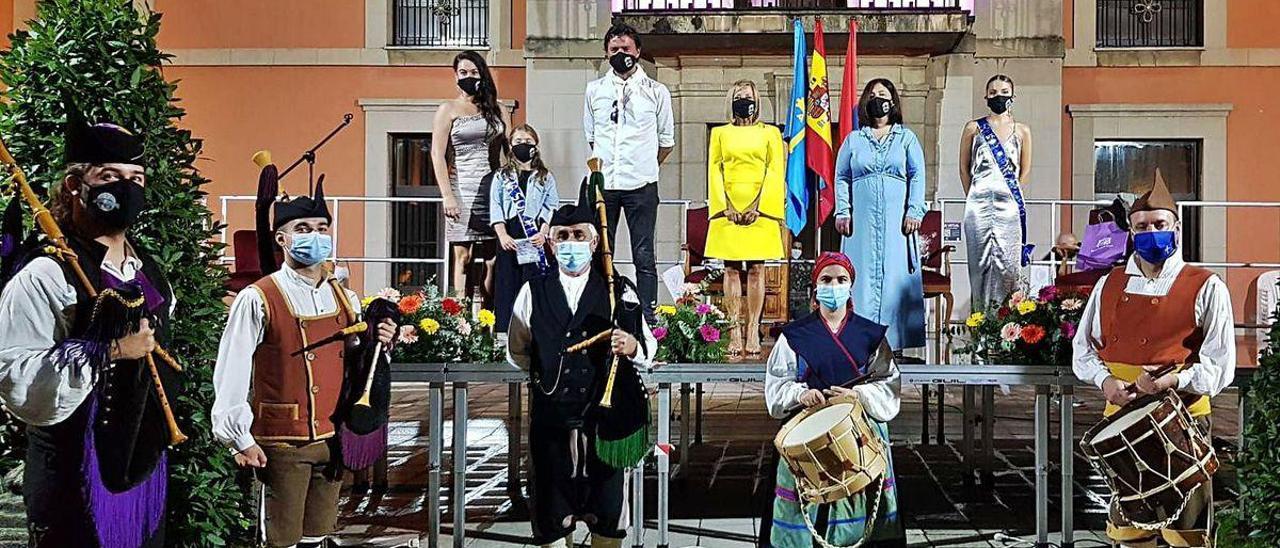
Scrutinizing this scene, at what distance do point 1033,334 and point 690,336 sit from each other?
1903 millimetres

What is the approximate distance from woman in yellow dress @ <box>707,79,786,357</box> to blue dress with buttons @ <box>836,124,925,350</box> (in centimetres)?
85

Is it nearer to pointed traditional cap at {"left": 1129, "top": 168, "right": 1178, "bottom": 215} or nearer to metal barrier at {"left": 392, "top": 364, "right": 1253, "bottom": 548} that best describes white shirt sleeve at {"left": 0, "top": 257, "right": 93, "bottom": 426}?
metal barrier at {"left": 392, "top": 364, "right": 1253, "bottom": 548}

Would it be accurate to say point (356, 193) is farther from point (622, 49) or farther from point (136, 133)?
point (136, 133)

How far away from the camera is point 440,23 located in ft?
54.0

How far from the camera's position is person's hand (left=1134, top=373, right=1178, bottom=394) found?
5527 millimetres

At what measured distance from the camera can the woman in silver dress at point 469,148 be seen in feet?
25.8

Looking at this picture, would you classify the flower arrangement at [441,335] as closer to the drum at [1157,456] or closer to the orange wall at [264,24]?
the drum at [1157,456]

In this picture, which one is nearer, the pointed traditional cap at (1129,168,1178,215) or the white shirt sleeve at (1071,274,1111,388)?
the pointed traditional cap at (1129,168,1178,215)

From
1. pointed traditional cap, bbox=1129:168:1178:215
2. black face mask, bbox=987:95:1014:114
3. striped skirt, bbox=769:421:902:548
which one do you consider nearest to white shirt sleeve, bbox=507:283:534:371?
striped skirt, bbox=769:421:902:548

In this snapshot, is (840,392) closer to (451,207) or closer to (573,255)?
(573,255)

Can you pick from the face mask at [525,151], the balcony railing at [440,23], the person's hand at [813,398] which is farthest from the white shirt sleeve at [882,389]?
the balcony railing at [440,23]

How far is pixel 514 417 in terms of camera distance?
25.7 feet


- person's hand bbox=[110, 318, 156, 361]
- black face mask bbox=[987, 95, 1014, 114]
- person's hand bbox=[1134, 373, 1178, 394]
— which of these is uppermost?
black face mask bbox=[987, 95, 1014, 114]

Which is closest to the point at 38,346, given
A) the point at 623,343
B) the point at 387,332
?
the point at 387,332
